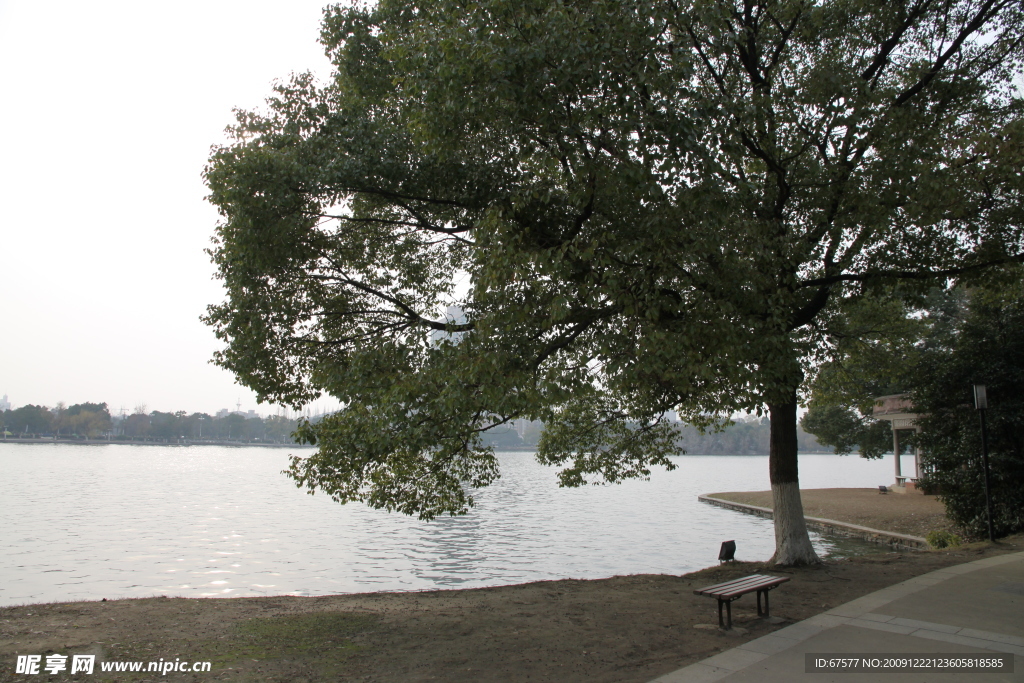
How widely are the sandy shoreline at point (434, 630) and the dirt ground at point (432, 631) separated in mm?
16

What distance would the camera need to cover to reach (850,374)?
17453 mm

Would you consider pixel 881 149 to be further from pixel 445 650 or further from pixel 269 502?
pixel 269 502

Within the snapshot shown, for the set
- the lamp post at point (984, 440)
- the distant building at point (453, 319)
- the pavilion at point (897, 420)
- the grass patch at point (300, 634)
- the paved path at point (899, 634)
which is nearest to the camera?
the paved path at point (899, 634)

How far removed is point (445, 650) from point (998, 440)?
52.8 ft

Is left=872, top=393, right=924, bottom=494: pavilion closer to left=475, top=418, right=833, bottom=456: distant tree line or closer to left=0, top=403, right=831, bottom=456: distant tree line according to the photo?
left=0, top=403, right=831, bottom=456: distant tree line

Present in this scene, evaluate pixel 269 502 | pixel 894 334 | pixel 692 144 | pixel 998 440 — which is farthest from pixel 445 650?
pixel 269 502

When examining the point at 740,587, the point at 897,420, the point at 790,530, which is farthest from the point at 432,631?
the point at 897,420

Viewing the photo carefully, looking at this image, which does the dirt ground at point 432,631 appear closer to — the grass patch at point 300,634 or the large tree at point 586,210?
the grass patch at point 300,634

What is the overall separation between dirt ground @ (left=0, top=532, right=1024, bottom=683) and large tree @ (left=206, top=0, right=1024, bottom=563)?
173 cm

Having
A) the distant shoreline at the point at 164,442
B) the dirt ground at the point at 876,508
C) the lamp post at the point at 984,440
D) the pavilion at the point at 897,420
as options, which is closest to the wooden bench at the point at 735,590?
the lamp post at the point at 984,440

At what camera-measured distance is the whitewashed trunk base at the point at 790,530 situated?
39.9ft

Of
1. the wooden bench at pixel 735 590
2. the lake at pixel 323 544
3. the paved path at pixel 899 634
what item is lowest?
the lake at pixel 323 544

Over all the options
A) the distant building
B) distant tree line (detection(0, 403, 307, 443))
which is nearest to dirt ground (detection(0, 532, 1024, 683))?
the distant building

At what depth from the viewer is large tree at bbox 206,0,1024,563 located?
8.25 m
